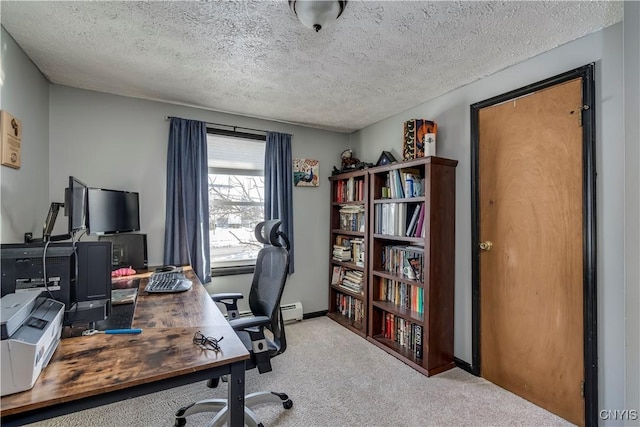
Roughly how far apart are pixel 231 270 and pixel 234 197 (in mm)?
775

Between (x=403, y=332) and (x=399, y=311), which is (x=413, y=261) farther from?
(x=403, y=332)

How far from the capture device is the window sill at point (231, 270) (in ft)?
10.0

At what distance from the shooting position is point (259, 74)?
7.36 feet

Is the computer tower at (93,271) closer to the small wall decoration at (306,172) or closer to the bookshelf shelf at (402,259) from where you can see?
the bookshelf shelf at (402,259)

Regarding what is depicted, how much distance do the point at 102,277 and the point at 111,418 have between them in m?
1.14

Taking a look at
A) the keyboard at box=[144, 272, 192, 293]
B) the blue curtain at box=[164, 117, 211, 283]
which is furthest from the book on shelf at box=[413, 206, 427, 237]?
the blue curtain at box=[164, 117, 211, 283]

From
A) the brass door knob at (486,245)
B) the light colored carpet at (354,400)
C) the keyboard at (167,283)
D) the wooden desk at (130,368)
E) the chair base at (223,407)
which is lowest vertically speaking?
the light colored carpet at (354,400)

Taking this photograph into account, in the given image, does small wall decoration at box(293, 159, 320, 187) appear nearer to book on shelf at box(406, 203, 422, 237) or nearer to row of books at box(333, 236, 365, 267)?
row of books at box(333, 236, 365, 267)

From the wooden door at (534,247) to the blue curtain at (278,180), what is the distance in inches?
74.9

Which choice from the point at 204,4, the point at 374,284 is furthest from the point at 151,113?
the point at 374,284

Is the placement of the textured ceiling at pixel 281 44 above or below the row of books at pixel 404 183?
above

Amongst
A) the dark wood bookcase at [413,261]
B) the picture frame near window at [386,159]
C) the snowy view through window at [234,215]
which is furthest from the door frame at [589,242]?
the snowy view through window at [234,215]

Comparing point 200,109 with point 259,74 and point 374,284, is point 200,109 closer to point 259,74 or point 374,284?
point 259,74

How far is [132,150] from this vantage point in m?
2.70
